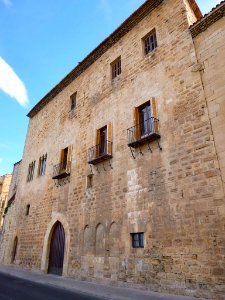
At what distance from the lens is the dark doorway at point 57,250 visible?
10273 millimetres

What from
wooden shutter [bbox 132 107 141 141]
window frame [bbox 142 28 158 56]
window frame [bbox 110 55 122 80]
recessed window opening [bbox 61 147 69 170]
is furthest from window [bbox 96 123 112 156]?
window frame [bbox 142 28 158 56]

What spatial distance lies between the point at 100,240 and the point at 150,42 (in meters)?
8.14

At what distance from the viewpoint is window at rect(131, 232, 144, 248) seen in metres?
7.27

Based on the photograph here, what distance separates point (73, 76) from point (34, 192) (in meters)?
7.23

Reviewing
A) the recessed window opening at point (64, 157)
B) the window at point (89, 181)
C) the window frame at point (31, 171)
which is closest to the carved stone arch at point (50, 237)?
the window at point (89, 181)

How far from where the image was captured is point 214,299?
5168mm

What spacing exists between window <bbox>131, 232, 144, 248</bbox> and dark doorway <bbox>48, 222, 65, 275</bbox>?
429 cm

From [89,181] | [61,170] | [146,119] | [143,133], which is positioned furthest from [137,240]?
[61,170]

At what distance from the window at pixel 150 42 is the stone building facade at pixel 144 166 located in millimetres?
59

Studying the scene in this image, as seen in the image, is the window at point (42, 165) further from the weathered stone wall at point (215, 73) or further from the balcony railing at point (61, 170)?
the weathered stone wall at point (215, 73)

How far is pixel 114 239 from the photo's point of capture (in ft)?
26.3

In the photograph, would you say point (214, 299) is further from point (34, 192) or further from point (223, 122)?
point (34, 192)

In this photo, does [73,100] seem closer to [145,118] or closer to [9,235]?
[145,118]

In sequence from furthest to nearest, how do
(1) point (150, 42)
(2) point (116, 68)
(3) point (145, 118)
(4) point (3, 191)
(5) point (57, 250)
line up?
(4) point (3, 191) < (2) point (116, 68) < (5) point (57, 250) < (1) point (150, 42) < (3) point (145, 118)
